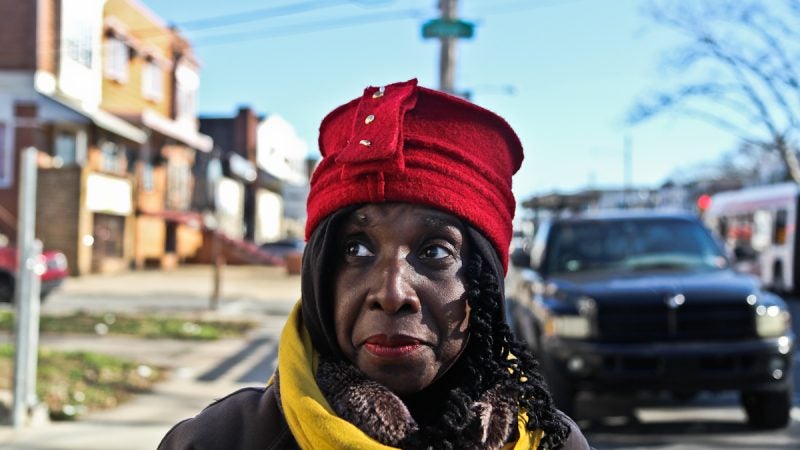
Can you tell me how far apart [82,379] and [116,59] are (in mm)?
18983

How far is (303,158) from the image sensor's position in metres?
38.4

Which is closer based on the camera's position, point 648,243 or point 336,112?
point 336,112

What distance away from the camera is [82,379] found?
25.6ft

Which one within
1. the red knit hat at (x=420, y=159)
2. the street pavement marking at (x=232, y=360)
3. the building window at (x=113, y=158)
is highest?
the building window at (x=113, y=158)

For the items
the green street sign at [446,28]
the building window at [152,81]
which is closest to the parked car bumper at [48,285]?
the green street sign at [446,28]

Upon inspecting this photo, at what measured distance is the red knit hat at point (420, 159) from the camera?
59.1 inches

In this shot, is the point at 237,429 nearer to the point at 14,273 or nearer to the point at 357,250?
the point at 357,250

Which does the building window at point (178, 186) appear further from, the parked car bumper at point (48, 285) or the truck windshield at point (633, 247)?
the truck windshield at point (633, 247)

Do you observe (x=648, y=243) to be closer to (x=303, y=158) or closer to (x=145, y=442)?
(x=145, y=442)

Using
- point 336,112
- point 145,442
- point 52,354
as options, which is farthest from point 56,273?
point 336,112

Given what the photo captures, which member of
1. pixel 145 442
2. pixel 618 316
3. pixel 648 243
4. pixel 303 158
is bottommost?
pixel 145 442

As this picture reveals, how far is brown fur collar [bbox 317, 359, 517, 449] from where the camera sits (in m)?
1.42

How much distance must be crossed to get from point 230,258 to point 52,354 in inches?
835

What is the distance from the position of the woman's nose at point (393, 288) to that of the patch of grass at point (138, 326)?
10.3 m
